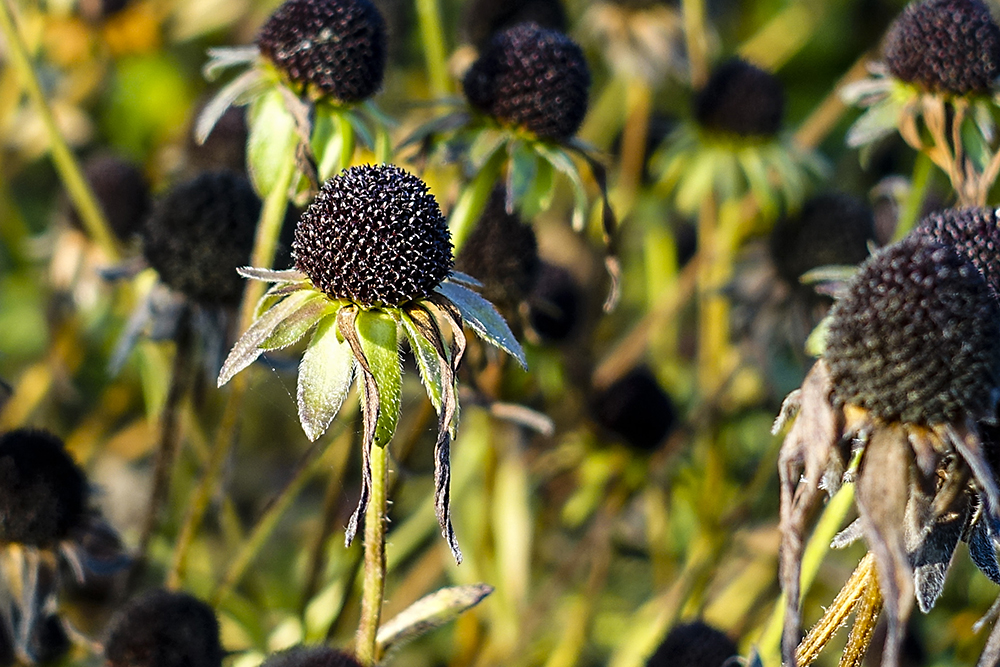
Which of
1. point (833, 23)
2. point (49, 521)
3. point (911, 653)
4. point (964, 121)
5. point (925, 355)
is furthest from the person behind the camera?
point (833, 23)

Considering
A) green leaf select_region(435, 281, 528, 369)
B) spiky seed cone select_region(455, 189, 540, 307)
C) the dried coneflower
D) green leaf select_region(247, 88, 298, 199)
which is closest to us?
the dried coneflower

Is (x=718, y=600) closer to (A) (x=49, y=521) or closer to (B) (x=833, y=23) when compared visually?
(A) (x=49, y=521)

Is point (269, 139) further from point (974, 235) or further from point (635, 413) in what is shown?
point (635, 413)

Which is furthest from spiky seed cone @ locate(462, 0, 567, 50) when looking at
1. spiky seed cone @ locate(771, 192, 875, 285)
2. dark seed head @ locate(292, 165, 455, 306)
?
dark seed head @ locate(292, 165, 455, 306)

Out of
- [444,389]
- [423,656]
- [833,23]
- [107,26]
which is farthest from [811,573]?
[833,23]

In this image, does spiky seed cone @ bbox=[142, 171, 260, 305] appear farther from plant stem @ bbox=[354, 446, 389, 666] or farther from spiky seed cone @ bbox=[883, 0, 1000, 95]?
spiky seed cone @ bbox=[883, 0, 1000, 95]

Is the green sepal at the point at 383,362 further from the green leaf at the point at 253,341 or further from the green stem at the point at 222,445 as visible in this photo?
the green stem at the point at 222,445
